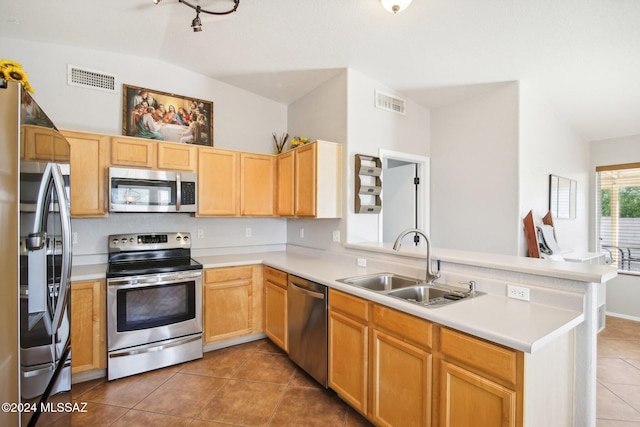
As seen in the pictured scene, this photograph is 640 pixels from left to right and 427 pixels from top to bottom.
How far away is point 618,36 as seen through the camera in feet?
7.97

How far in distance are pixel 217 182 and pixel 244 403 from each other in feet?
7.08

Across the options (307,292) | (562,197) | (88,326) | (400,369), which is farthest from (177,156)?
(562,197)

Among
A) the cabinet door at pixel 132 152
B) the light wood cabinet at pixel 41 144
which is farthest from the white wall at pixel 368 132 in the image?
the light wood cabinet at pixel 41 144

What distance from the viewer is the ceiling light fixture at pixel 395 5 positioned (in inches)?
80.6

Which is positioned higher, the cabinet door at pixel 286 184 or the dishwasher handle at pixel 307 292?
the cabinet door at pixel 286 184

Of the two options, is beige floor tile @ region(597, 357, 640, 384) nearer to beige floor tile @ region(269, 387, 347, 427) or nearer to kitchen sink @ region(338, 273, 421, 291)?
kitchen sink @ region(338, 273, 421, 291)

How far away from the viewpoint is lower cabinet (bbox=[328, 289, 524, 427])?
1.31m

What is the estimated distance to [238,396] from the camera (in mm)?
2383

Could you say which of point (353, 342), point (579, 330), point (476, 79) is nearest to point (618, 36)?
point (476, 79)

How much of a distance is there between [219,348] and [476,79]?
3951mm

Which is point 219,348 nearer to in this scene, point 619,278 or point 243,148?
point 243,148

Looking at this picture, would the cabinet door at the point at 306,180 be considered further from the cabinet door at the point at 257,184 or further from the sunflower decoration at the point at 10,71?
the sunflower decoration at the point at 10,71

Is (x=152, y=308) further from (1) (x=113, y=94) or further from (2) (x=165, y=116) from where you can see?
(1) (x=113, y=94)

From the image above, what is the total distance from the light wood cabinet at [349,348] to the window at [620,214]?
4.86m
